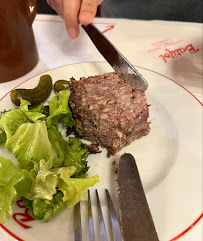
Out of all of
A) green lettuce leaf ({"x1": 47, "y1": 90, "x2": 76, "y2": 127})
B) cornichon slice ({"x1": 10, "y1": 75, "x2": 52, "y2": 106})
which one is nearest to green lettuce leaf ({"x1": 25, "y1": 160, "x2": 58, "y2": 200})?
green lettuce leaf ({"x1": 47, "y1": 90, "x2": 76, "y2": 127})

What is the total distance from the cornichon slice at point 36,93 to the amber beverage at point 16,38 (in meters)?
0.26

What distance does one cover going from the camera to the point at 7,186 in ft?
3.83

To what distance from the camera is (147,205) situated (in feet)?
3.80

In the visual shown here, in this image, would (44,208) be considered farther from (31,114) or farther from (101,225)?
(31,114)

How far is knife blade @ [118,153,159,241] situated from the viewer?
1033 mm

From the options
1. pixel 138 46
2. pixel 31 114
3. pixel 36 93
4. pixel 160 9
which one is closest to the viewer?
pixel 31 114

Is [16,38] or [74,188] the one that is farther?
[16,38]

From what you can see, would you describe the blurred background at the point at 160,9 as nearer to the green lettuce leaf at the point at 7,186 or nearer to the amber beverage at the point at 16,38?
the amber beverage at the point at 16,38

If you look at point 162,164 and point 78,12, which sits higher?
point 78,12

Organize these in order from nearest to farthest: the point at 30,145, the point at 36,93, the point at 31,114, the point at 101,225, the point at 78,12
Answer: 1. the point at 101,225
2. the point at 30,145
3. the point at 31,114
4. the point at 36,93
5. the point at 78,12

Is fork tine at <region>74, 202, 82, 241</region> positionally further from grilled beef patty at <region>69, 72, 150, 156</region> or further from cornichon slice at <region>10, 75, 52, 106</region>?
cornichon slice at <region>10, 75, 52, 106</region>

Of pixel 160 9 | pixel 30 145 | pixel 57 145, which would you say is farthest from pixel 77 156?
pixel 160 9

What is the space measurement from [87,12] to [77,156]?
0.94 metres

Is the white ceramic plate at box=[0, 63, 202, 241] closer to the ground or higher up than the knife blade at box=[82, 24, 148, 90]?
closer to the ground
